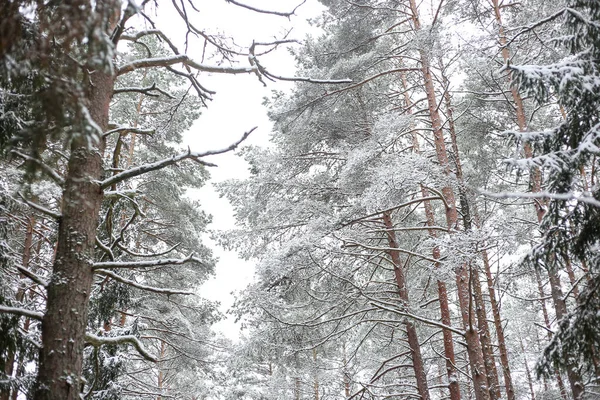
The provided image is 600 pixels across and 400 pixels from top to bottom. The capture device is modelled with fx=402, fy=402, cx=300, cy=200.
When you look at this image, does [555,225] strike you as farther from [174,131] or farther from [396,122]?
[174,131]

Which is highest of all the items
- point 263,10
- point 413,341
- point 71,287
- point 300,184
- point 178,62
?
point 300,184

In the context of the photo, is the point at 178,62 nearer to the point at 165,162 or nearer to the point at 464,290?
the point at 165,162

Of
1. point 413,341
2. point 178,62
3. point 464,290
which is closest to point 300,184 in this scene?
point 464,290

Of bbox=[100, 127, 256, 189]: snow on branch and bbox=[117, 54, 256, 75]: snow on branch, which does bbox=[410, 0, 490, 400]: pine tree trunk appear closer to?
bbox=[117, 54, 256, 75]: snow on branch

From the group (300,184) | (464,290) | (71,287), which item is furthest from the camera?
(300,184)

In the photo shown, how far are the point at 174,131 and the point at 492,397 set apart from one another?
951cm

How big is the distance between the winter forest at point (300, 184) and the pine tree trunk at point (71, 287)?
0.01m

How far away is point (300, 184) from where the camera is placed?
8422mm

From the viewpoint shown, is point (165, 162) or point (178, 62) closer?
point (165, 162)

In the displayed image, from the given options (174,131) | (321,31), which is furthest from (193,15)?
(174,131)

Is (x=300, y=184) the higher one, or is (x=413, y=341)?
(x=300, y=184)

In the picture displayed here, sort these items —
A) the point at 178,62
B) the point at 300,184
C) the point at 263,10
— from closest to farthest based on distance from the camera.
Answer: the point at 178,62 → the point at 263,10 → the point at 300,184

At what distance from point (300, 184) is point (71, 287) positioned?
607 cm

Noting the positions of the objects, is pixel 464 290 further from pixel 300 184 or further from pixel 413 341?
pixel 300 184
